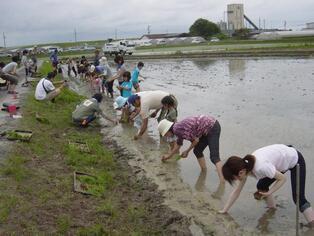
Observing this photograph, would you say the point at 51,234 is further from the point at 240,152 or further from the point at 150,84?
the point at 150,84

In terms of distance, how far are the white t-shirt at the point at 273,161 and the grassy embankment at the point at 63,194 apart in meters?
1.65

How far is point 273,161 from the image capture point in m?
5.50

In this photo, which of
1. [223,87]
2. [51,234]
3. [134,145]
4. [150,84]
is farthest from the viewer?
[150,84]

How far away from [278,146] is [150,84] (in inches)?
731

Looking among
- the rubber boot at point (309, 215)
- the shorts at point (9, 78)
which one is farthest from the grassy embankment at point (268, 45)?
the rubber boot at point (309, 215)

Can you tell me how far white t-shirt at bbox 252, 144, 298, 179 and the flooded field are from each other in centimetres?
98

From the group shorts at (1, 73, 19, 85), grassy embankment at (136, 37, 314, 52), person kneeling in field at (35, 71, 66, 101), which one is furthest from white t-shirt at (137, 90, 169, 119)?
grassy embankment at (136, 37, 314, 52)

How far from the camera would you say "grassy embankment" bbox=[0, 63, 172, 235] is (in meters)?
5.70

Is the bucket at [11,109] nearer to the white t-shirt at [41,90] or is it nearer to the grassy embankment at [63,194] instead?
the white t-shirt at [41,90]

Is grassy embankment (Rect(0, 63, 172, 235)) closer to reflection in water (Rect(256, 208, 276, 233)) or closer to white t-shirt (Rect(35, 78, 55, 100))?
reflection in water (Rect(256, 208, 276, 233))

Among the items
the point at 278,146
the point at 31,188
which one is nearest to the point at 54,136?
the point at 31,188

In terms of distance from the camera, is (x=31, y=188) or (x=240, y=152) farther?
(x=240, y=152)

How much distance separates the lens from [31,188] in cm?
688

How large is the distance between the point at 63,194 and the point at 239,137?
5.19 metres
